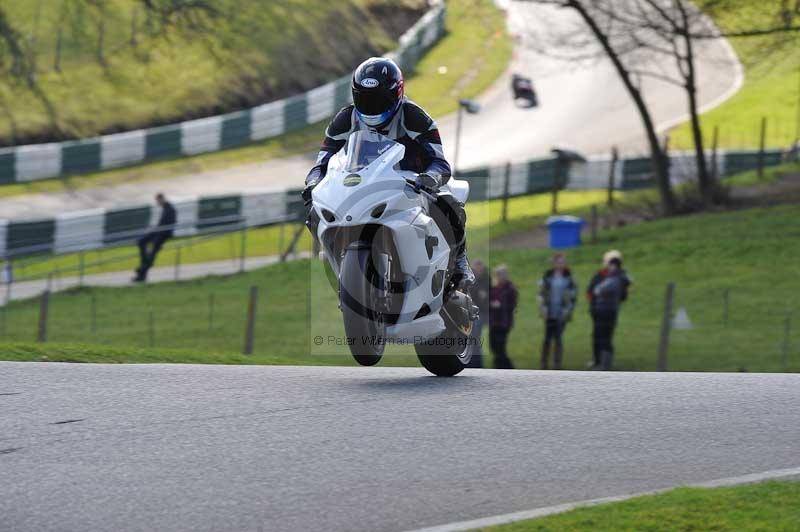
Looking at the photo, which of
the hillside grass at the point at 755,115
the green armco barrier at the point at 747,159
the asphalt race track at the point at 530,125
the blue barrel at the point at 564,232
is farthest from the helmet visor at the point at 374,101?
the hillside grass at the point at 755,115

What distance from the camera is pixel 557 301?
17719mm

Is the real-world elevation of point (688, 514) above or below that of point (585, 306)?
below

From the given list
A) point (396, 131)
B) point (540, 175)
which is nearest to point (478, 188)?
point (540, 175)

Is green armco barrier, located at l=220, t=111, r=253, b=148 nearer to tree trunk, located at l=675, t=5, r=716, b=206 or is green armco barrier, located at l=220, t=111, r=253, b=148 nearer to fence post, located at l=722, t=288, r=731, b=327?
tree trunk, located at l=675, t=5, r=716, b=206

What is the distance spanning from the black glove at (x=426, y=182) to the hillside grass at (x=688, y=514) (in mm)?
3235

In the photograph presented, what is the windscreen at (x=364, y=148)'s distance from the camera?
8.55 m

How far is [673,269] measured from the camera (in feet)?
77.7

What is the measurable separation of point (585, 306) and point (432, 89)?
26.7m

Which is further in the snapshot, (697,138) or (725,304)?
(697,138)

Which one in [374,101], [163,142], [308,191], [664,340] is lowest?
[664,340]

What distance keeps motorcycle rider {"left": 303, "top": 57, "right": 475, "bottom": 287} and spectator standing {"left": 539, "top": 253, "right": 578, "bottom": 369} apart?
831 centimetres

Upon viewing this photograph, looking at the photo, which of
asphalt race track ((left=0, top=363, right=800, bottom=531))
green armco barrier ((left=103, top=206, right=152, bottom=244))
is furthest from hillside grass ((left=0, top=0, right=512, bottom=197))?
asphalt race track ((left=0, top=363, right=800, bottom=531))

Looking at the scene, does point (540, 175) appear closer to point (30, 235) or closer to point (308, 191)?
point (30, 235)

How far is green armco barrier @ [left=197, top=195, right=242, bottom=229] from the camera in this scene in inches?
1224
